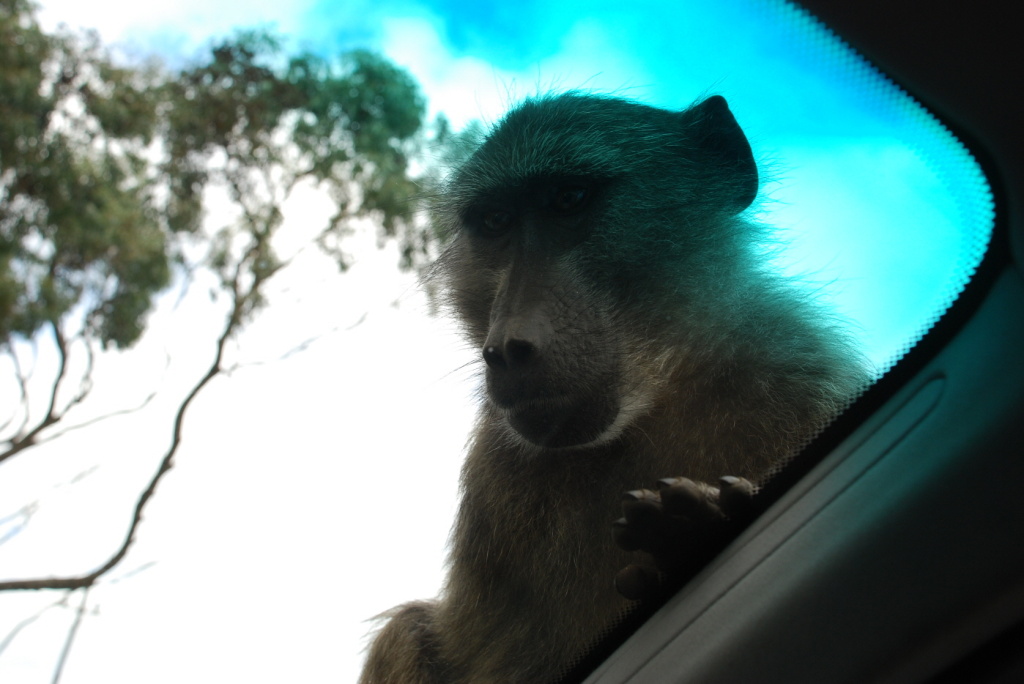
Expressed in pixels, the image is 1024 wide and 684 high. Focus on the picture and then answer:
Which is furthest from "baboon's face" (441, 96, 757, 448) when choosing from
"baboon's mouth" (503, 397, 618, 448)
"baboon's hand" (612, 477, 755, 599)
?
"baboon's hand" (612, 477, 755, 599)

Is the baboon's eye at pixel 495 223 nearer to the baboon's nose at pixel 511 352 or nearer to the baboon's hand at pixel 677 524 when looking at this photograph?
the baboon's nose at pixel 511 352

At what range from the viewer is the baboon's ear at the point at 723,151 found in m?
2.17

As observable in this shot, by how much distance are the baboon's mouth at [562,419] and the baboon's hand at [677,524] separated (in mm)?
477

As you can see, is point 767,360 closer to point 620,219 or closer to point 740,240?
point 740,240

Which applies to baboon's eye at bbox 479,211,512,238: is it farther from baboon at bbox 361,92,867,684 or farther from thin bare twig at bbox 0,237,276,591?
thin bare twig at bbox 0,237,276,591

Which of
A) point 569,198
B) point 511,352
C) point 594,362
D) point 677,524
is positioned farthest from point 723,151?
point 677,524

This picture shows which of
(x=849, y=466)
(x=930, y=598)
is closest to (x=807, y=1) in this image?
(x=849, y=466)

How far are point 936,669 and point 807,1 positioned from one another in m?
0.91

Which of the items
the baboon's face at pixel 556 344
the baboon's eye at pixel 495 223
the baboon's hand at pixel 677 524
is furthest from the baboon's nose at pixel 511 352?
the baboon's eye at pixel 495 223

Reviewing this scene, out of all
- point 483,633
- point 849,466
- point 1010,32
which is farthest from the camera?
point 483,633

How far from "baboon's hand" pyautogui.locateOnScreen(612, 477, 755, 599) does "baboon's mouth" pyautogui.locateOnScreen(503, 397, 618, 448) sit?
477mm

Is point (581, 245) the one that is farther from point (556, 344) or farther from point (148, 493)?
point (148, 493)

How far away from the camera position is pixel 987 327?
1117 millimetres

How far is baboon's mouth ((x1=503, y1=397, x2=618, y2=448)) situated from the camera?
1.77 metres
